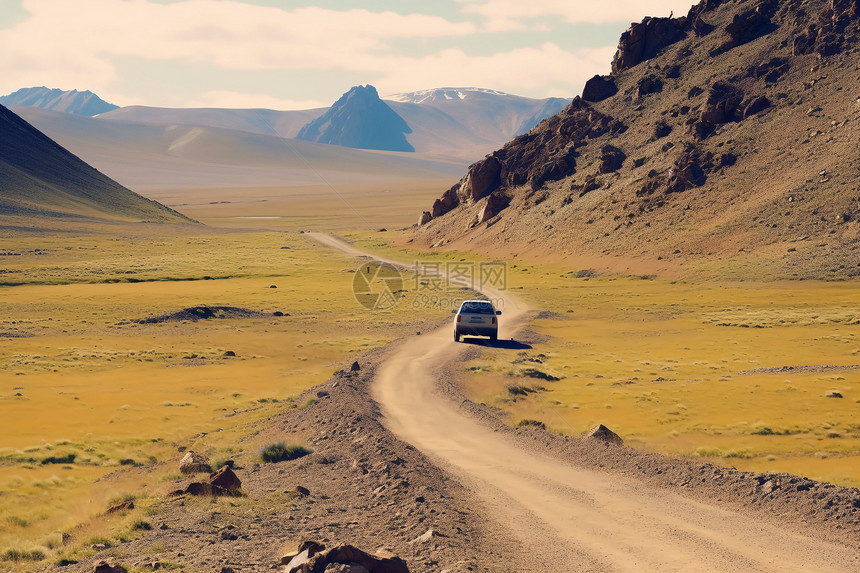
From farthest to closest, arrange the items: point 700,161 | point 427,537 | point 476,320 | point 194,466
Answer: point 700,161 < point 476,320 < point 194,466 < point 427,537

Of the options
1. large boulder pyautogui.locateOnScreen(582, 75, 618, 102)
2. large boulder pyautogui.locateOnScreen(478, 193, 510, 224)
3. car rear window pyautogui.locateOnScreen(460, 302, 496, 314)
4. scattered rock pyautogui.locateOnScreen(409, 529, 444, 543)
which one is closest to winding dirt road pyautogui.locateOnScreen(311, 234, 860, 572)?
scattered rock pyautogui.locateOnScreen(409, 529, 444, 543)

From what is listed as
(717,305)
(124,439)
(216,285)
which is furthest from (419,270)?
(124,439)

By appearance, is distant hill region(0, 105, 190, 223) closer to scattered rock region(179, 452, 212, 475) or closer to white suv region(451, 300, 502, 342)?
white suv region(451, 300, 502, 342)

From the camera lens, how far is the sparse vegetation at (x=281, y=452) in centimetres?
1900

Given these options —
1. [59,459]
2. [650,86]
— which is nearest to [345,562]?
[59,459]

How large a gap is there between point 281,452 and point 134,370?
2066 cm

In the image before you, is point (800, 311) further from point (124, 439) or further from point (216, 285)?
point (216, 285)

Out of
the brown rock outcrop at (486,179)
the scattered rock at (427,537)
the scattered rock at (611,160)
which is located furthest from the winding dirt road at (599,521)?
the brown rock outcrop at (486,179)

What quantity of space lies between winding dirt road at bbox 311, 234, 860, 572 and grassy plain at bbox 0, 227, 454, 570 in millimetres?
6085

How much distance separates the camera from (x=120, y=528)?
12672 mm

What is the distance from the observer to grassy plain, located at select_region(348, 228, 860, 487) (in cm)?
2197

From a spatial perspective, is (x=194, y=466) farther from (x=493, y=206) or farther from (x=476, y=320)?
(x=493, y=206)

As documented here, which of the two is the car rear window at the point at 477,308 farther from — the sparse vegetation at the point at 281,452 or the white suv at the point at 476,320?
the sparse vegetation at the point at 281,452

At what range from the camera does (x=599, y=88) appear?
121 m
